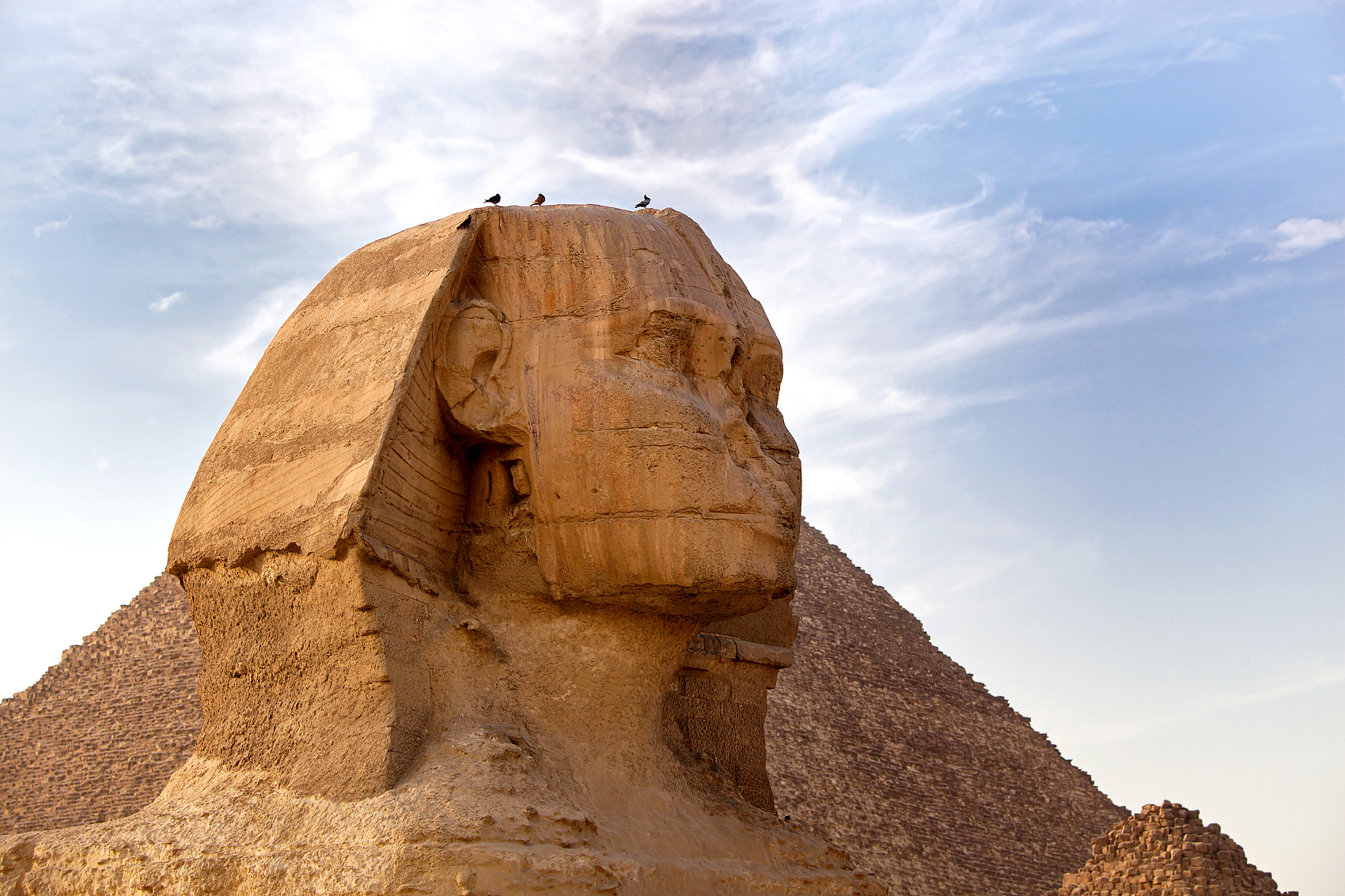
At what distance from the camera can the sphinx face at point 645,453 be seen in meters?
3.76

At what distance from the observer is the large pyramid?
59531 mm

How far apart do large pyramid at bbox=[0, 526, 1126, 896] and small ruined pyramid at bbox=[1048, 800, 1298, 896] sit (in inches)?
622

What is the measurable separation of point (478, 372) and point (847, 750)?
61.4m

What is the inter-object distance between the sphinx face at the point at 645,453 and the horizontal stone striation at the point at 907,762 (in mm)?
52085

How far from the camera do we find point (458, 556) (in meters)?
4.01

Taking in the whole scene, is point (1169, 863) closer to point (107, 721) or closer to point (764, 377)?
point (764, 377)

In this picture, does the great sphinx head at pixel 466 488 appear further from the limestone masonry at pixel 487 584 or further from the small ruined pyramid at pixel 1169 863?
the small ruined pyramid at pixel 1169 863

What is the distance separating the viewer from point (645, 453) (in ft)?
12.3

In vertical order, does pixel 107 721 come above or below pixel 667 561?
above

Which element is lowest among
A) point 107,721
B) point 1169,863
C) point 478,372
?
point 478,372

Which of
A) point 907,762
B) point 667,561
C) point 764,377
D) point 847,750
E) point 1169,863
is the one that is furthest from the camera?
point 907,762

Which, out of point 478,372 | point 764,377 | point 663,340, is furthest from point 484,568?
point 764,377

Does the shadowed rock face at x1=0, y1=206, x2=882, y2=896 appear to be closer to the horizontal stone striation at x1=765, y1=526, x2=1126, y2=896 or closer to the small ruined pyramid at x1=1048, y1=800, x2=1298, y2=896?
the small ruined pyramid at x1=1048, y1=800, x2=1298, y2=896

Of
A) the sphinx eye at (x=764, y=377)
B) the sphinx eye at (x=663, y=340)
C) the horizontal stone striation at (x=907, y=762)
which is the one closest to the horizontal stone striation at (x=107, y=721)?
the horizontal stone striation at (x=907, y=762)
